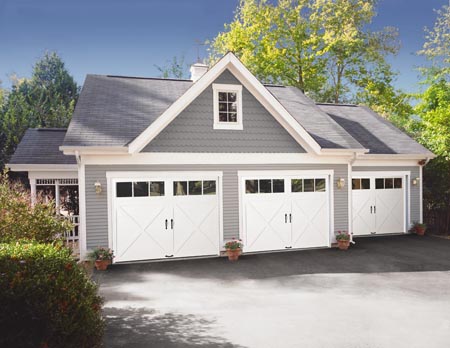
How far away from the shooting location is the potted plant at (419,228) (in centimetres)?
1395

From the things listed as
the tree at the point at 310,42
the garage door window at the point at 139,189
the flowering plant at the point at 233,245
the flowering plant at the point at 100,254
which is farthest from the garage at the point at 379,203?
the tree at the point at 310,42

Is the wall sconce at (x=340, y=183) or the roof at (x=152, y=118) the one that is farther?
the wall sconce at (x=340, y=183)

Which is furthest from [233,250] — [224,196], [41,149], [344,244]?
[41,149]

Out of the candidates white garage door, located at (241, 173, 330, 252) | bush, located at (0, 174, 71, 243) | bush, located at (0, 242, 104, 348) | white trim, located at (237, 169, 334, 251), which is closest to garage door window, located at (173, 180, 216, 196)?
white trim, located at (237, 169, 334, 251)

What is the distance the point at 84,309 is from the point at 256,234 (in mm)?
7372

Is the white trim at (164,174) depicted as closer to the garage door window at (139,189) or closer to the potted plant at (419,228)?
the garage door window at (139,189)

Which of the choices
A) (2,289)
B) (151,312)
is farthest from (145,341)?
(2,289)

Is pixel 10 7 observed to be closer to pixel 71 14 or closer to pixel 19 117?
pixel 71 14

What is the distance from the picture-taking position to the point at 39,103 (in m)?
27.4

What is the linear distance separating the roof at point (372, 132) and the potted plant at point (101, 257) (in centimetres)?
963

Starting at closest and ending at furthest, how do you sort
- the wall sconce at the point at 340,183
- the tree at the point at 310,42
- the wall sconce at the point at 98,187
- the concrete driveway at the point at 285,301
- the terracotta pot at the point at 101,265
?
the concrete driveway at the point at 285,301, the terracotta pot at the point at 101,265, the wall sconce at the point at 98,187, the wall sconce at the point at 340,183, the tree at the point at 310,42

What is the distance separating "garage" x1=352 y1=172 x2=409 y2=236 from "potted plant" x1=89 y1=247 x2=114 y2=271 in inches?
343

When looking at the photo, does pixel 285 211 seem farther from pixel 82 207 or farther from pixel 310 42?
pixel 310 42

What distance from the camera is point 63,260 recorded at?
180 inches
